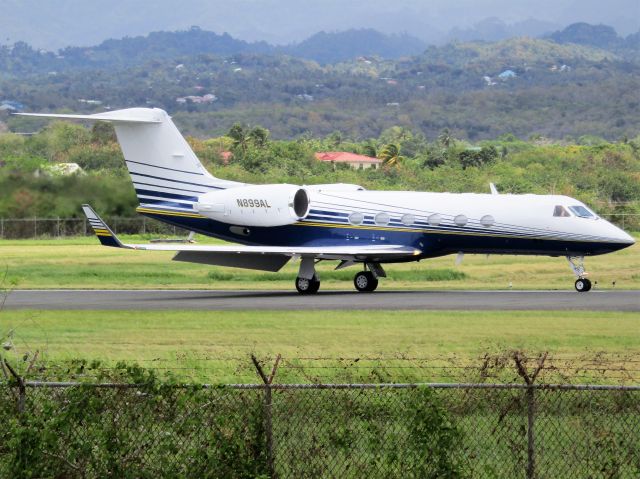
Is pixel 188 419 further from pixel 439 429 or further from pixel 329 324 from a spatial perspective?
pixel 329 324

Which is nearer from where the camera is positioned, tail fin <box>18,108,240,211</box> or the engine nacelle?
the engine nacelle

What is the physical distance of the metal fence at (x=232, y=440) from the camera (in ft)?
41.9

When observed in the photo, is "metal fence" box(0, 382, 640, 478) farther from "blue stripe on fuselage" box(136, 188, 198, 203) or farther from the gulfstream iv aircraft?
"blue stripe on fuselage" box(136, 188, 198, 203)

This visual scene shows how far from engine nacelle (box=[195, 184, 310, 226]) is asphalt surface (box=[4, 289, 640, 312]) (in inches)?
86.8

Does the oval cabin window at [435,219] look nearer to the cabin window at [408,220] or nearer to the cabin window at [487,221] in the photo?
the cabin window at [408,220]

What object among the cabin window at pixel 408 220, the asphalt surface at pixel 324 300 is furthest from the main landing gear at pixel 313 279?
the cabin window at pixel 408 220

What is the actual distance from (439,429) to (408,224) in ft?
79.8

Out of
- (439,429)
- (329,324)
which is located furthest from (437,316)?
(439,429)

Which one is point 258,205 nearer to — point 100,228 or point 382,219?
point 382,219

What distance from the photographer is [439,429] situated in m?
12.7

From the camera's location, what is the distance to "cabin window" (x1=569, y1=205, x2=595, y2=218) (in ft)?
118

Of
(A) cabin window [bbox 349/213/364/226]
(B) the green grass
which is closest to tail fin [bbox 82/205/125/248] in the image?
(B) the green grass

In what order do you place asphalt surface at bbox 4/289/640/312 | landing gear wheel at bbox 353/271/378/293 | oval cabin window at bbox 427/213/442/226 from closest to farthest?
asphalt surface at bbox 4/289/640/312, oval cabin window at bbox 427/213/442/226, landing gear wheel at bbox 353/271/378/293

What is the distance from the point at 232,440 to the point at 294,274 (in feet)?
103
